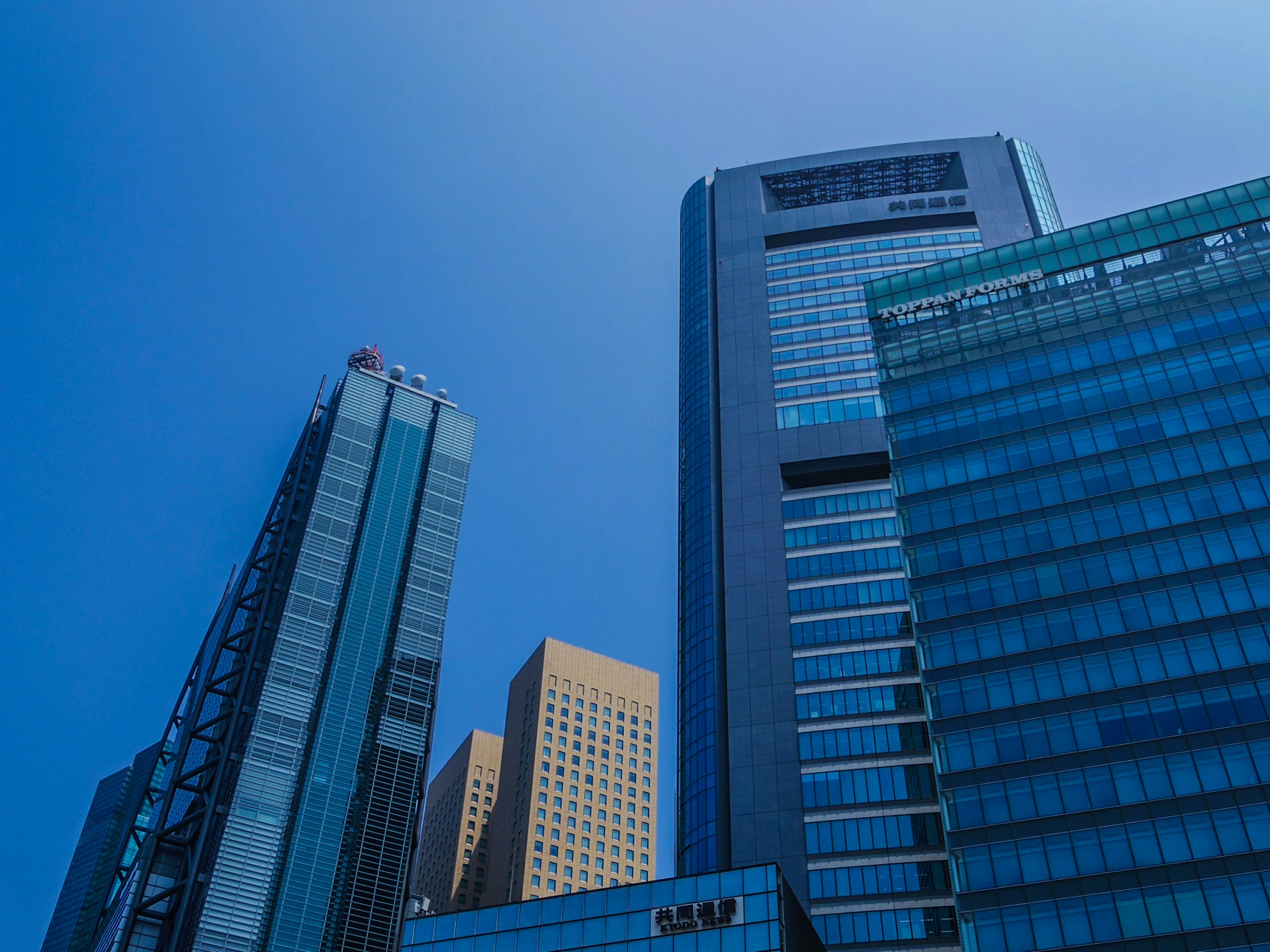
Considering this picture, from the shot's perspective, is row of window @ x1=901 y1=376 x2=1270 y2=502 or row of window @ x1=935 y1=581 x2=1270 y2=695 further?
row of window @ x1=901 y1=376 x2=1270 y2=502

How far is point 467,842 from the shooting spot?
18512 centimetres

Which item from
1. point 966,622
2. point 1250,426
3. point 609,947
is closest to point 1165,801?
point 966,622

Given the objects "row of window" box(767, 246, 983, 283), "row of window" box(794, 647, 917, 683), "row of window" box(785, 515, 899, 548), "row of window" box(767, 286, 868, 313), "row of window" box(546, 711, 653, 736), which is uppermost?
"row of window" box(767, 246, 983, 283)

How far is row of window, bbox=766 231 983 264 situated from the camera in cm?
13075

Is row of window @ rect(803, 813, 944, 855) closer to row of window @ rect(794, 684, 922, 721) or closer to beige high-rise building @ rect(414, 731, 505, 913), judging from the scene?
row of window @ rect(794, 684, 922, 721)

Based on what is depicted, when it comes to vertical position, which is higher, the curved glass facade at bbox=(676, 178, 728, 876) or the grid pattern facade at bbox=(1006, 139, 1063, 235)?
the grid pattern facade at bbox=(1006, 139, 1063, 235)

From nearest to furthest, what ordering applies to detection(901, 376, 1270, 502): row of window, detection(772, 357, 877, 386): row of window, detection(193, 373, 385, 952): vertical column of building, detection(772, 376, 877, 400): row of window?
detection(901, 376, 1270, 502): row of window
detection(193, 373, 385, 952): vertical column of building
detection(772, 376, 877, 400): row of window
detection(772, 357, 877, 386): row of window

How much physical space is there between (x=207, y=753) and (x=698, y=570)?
217 ft

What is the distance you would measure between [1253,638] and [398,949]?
92898 mm

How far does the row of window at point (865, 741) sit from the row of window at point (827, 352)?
4014 centimetres

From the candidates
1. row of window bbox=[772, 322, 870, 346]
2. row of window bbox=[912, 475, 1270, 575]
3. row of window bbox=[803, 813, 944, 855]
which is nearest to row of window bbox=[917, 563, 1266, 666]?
row of window bbox=[912, 475, 1270, 575]

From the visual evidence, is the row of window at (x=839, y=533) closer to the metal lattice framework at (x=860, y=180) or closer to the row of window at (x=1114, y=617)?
the row of window at (x=1114, y=617)

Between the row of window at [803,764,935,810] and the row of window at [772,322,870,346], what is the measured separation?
48.3 meters

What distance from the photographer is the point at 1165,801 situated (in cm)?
5797
